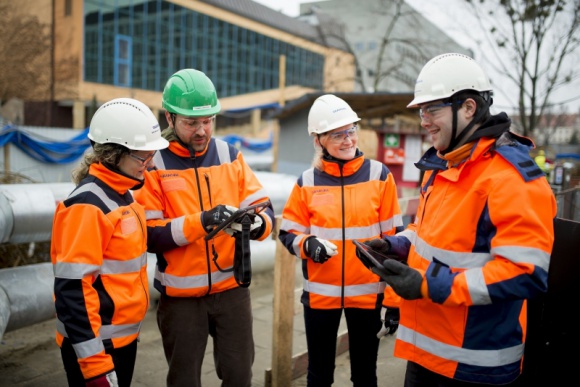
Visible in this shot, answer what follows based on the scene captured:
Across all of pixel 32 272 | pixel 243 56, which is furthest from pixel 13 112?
pixel 243 56

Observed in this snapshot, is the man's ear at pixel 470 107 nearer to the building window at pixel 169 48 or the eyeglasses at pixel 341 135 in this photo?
the eyeglasses at pixel 341 135

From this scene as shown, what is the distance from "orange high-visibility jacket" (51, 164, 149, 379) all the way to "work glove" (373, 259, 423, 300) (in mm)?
1312

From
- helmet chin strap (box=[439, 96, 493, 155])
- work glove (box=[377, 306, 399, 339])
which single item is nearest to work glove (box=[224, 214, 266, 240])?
work glove (box=[377, 306, 399, 339])

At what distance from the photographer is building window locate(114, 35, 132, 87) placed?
1121 inches

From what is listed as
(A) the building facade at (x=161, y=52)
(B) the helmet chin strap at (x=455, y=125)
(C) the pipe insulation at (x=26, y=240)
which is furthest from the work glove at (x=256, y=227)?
(A) the building facade at (x=161, y=52)

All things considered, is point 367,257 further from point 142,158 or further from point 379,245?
point 142,158

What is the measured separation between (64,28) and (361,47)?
25.5 m

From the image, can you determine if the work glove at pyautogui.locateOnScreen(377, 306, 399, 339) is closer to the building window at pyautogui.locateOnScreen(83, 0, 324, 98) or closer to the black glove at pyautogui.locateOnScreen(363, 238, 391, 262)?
the black glove at pyautogui.locateOnScreen(363, 238, 391, 262)

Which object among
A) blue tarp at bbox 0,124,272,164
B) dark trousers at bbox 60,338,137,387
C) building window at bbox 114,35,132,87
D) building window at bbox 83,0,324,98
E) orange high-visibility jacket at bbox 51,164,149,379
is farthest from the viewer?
building window at bbox 114,35,132,87

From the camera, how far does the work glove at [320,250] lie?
2934mm

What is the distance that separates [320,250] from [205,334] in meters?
0.89

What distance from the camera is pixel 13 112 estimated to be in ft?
40.0

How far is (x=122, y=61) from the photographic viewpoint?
28.9 metres

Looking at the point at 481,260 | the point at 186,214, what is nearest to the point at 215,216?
the point at 186,214
